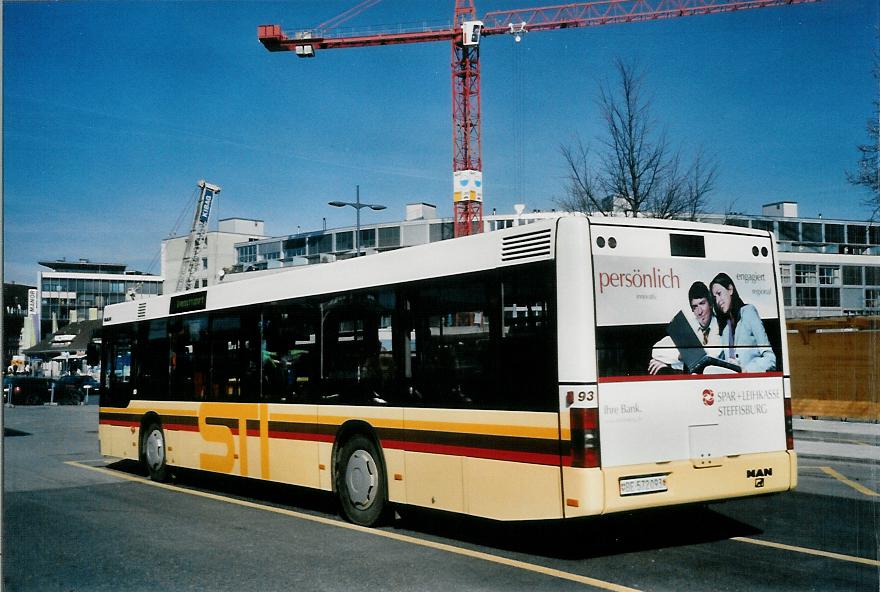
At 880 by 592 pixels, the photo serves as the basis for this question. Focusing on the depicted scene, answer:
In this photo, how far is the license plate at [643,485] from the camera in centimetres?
697

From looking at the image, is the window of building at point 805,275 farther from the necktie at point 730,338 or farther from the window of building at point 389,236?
the necktie at point 730,338

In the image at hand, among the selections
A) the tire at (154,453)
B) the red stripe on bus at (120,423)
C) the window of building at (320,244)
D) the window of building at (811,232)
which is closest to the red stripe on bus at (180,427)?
the tire at (154,453)

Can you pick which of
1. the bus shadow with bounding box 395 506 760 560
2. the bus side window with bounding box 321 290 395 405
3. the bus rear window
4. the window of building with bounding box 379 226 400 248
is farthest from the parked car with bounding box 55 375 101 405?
the window of building with bounding box 379 226 400 248

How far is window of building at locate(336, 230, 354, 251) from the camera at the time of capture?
11438 cm

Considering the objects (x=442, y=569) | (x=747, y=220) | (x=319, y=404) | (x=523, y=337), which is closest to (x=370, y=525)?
(x=319, y=404)

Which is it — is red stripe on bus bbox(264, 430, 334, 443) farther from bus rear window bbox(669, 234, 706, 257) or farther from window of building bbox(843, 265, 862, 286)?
window of building bbox(843, 265, 862, 286)

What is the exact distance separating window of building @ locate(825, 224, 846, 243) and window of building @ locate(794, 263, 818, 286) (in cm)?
1196

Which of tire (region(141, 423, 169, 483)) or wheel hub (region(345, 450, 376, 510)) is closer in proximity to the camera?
wheel hub (region(345, 450, 376, 510))

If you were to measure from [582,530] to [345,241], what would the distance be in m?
107

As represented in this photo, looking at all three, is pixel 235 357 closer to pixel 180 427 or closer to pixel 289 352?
pixel 289 352

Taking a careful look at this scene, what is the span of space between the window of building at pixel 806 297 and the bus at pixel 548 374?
101705 mm

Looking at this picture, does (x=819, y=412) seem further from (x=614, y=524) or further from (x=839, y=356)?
(x=614, y=524)

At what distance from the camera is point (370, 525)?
9.27 m

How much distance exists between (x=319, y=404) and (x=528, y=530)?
285 cm
